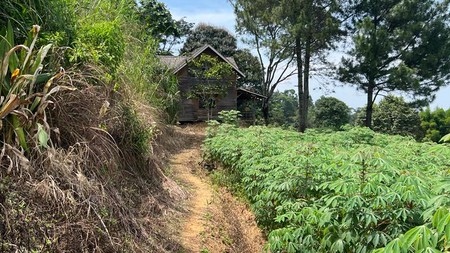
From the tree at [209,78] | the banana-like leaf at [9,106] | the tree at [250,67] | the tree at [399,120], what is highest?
the tree at [250,67]

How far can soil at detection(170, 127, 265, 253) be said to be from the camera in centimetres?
379

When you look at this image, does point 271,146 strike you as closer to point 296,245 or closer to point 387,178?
point 296,245

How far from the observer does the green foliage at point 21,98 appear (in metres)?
2.23

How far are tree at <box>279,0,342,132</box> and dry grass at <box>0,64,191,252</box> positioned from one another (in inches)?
461

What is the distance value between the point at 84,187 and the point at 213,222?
2.22 m

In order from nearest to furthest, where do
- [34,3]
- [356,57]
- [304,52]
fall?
[34,3], [356,57], [304,52]

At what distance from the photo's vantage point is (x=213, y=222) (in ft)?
14.5

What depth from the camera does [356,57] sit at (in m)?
15.7

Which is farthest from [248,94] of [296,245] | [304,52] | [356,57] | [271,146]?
[296,245]

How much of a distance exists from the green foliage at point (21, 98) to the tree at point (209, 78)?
41.9 feet

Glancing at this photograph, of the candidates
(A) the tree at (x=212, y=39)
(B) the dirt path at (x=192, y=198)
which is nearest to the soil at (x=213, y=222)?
(B) the dirt path at (x=192, y=198)

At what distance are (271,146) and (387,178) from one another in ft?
10.4

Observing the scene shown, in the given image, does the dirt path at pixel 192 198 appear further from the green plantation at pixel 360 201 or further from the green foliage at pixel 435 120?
the green foliage at pixel 435 120

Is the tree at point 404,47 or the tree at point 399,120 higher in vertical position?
the tree at point 404,47
